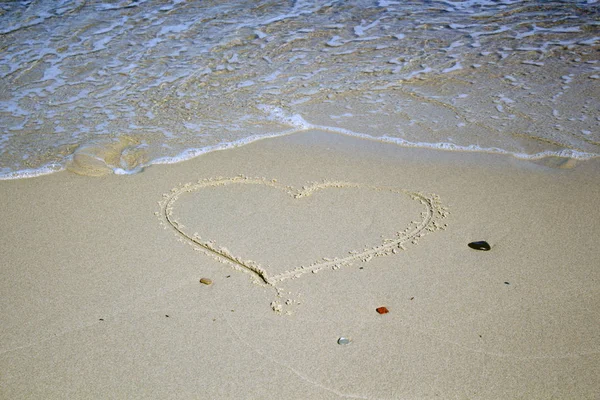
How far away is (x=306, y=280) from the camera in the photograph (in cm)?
290

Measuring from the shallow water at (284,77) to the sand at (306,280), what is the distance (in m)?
0.50

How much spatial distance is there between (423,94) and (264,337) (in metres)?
3.62

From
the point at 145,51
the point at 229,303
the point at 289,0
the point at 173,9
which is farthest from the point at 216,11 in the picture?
the point at 229,303

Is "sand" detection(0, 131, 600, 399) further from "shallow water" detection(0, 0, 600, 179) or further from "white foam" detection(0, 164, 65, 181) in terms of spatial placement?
"shallow water" detection(0, 0, 600, 179)

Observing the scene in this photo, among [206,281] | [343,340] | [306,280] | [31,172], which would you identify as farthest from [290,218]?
[31,172]

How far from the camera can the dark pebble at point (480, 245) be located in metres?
3.13

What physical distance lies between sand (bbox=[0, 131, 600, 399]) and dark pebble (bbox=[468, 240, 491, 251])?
42mm

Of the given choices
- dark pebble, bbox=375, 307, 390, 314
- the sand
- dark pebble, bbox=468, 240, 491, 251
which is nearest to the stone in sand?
the sand

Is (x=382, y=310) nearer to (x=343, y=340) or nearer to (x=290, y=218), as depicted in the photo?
(x=343, y=340)

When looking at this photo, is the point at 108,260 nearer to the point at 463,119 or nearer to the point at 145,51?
the point at 463,119

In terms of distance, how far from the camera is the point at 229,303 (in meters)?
2.72

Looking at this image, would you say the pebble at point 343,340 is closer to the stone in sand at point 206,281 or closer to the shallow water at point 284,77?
the stone in sand at point 206,281

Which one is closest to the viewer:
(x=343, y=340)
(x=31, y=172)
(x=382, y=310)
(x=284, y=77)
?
(x=343, y=340)

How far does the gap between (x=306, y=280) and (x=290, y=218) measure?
0.66 meters
